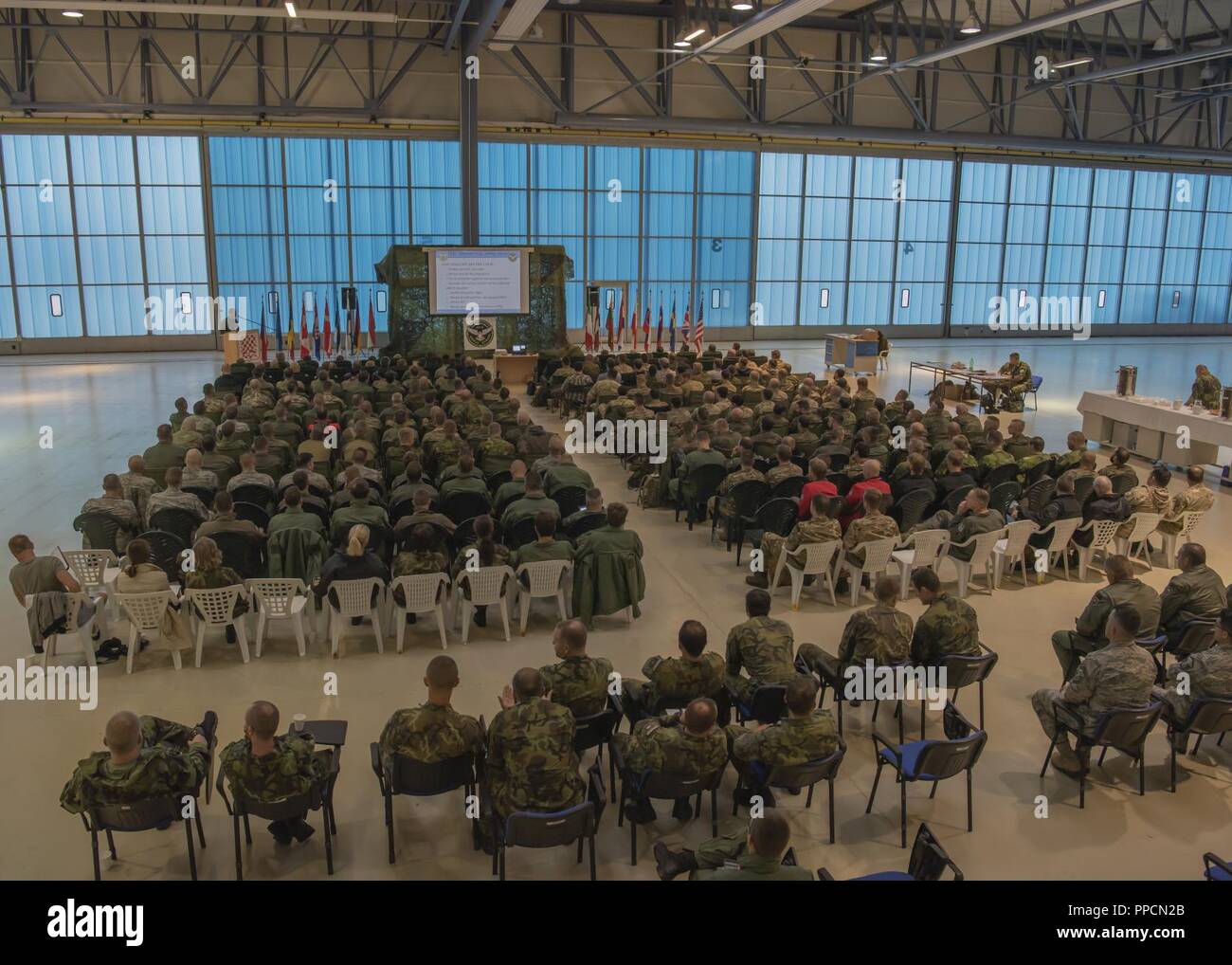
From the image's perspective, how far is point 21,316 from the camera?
26203 millimetres

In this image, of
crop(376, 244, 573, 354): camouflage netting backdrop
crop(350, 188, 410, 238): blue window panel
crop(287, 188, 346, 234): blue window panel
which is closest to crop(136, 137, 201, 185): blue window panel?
crop(287, 188, 346, 234): blue window panel

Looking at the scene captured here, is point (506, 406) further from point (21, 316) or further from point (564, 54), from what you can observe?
point (21, 316)

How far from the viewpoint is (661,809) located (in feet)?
20.0

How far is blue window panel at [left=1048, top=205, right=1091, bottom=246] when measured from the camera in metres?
32.8

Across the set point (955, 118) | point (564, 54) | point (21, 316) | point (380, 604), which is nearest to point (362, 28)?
point (564, 54)

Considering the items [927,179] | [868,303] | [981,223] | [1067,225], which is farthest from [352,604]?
[1067,225]

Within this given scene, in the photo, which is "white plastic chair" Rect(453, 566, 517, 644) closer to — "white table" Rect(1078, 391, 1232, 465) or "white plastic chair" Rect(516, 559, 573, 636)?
"white plastic chair" Rect(516, 559, 573, 636)

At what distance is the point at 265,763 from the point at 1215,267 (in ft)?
127

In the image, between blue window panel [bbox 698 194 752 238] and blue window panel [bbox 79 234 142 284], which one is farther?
blue window panel [bbox 698 194 752 238]

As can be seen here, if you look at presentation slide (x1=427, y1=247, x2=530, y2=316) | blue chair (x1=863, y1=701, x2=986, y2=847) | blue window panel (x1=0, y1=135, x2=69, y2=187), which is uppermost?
blue window panel (x1=0, y1=135, x2=69, y2=187)

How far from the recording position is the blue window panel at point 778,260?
30516mm

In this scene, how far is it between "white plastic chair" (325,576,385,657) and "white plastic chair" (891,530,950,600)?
480 cm

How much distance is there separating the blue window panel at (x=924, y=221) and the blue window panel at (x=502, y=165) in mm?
12182
